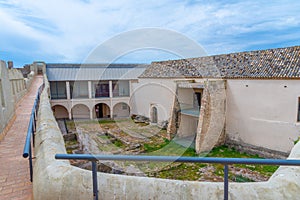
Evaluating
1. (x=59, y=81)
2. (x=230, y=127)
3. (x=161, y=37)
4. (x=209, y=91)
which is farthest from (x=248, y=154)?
(x=59, y=81)

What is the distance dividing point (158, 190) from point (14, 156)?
11.1 ft

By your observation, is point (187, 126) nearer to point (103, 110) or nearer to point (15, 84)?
point (15, 84)

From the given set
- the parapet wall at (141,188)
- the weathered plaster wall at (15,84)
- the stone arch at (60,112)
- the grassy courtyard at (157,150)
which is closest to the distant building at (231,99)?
the stone arch at (60,112)

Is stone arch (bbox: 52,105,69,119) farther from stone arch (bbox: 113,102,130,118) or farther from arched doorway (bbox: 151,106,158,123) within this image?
arched doorway (bbox: 151,106,158,123)

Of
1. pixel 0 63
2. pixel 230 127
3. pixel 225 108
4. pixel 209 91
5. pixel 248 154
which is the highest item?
pixel 0 63

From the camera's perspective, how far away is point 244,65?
13555mm

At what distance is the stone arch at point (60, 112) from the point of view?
23.0 meters

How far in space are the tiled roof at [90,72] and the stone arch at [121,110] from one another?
136 inches

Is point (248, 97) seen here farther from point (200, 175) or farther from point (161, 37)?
point (161, 37)

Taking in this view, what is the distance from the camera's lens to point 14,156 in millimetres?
3816

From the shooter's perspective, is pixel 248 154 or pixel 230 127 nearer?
pixel 248 154

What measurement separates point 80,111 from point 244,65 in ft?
60.0

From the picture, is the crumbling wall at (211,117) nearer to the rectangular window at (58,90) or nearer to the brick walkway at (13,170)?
the brick walkway at (13,170)

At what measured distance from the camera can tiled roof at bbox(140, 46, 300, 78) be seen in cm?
1131
